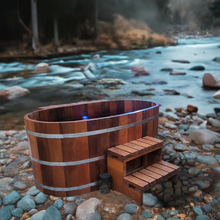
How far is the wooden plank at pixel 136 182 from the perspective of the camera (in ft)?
6.14

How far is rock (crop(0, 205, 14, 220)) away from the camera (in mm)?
1872

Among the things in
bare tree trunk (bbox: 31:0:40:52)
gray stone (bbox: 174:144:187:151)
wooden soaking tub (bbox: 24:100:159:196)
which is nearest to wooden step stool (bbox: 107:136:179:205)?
wooden soaking tub (bbox: 24:100:159:196)

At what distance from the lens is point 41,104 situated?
244 inches

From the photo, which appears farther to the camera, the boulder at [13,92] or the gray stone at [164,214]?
the boulder at [13,92]

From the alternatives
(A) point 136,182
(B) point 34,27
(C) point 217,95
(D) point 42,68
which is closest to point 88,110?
(A) point 136,182

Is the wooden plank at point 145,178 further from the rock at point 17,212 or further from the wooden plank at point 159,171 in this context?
the rock at point 17,212

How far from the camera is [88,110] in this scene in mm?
2941

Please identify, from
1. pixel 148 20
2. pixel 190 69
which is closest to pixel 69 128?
pixel 190 69

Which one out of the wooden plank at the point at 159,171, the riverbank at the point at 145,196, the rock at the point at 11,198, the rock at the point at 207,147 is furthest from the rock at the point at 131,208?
the rock at the point at 207,147

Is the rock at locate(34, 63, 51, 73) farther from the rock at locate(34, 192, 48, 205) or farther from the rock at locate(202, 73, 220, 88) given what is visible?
the rock at locate(34, 192, 48, 205)

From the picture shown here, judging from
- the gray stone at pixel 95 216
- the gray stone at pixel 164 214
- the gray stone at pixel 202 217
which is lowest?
the gray stone at pixel 202 217

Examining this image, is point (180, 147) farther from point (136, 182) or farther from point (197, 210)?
point (136, 182)

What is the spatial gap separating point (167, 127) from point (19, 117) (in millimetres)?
3386

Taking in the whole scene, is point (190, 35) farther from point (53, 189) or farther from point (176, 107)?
point (53, 189)
